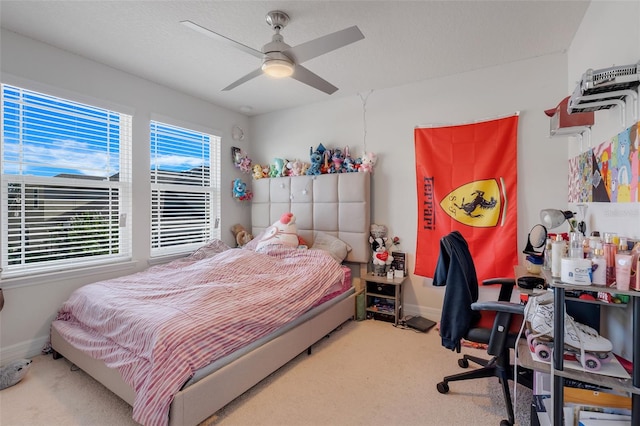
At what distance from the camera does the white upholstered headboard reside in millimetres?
3355

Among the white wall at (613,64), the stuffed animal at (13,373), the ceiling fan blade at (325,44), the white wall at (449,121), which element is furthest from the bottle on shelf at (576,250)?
the stuffed animal at (13,373)

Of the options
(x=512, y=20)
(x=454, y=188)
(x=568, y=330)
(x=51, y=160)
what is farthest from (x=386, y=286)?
(x=51, y=160)

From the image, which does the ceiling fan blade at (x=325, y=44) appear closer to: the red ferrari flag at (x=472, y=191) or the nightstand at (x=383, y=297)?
the red ferrari flag at (x=472, y=191)

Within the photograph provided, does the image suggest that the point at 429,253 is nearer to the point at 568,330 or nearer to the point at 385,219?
the point at 385,219

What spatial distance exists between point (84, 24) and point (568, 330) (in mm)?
3625

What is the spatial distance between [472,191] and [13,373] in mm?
3987

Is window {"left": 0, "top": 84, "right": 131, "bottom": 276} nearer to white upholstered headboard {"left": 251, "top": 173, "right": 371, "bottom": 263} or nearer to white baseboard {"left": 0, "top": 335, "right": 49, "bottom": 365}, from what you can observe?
white baseboard {"left": 0, "top": 335, "right": 49, "bottom": 365}

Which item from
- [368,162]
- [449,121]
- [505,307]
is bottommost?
[505,307]

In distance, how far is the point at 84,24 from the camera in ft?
7.26

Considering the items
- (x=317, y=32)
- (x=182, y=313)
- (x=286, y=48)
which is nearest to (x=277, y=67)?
(x=286, y=48)

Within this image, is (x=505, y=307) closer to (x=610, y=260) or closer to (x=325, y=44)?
(x=610, y=260)

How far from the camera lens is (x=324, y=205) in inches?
142

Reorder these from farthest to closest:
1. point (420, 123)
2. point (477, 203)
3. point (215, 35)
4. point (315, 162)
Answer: point (315, 162)
point (420, 123)
point (477, 203)
point (215, 35)

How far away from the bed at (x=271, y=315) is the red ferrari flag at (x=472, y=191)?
66 cm
